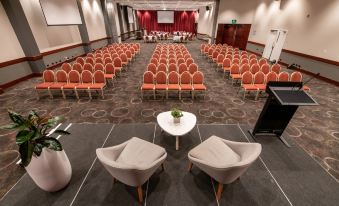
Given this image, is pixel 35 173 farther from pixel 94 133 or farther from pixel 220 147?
pixel 220 147

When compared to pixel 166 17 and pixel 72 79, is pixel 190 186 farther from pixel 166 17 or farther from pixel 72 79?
pixel 166 17

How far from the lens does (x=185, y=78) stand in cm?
483

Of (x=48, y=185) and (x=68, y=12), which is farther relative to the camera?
(x=68, y=12)

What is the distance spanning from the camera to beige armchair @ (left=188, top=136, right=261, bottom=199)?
175cm

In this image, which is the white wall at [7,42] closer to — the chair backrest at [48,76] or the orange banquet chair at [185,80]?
the chair backrest at [48,76]

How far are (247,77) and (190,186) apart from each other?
12.8ft

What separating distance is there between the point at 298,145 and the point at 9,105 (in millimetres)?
6911

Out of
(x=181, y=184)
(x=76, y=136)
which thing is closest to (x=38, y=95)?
(x=76, y=136)

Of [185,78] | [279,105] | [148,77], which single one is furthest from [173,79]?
[279,105]

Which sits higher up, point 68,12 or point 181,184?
point 68,12

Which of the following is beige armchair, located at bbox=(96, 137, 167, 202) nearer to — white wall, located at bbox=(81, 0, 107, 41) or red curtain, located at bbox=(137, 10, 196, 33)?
white wall, located at bbox=(81, 0, 107, 41)

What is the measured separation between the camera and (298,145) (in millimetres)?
3068

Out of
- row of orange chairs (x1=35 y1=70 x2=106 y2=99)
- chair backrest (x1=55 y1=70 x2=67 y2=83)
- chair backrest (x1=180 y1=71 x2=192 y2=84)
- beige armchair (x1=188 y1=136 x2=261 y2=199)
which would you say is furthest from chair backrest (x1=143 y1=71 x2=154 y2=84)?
beige armchair (x1=188 y1=136 x2=261 y2=199)

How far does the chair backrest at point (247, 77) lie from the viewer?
496 cm
